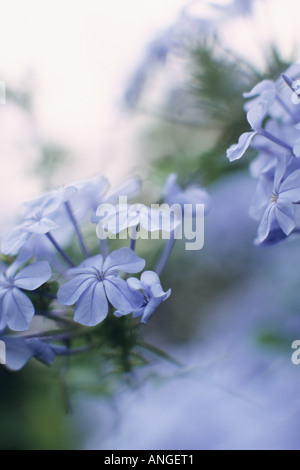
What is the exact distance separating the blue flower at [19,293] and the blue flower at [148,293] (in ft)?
0.17

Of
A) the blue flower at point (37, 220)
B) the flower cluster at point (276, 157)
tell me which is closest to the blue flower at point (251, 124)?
the flower cluster at point (276, 157)

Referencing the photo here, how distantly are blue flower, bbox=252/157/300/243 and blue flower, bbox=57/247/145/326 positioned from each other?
75mm

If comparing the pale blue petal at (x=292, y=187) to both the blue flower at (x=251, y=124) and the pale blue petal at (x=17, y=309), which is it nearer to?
the blue flower at (x=251, y=124)

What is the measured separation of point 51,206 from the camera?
30 centimetres

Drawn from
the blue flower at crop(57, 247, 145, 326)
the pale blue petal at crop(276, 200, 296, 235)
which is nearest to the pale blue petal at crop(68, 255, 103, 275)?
the blue flower at crop(57, 247, 145, 326)

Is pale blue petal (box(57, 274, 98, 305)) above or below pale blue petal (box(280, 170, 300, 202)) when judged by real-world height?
below

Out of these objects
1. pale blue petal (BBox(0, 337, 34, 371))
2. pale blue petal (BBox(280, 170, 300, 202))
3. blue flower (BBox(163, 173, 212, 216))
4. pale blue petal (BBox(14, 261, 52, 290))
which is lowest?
pale blue petal (BBox(0, 337, 34, 371))

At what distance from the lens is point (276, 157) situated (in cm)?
30

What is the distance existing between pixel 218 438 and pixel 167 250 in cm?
17

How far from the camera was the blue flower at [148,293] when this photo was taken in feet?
0.81

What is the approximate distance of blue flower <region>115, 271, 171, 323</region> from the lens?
247 mm

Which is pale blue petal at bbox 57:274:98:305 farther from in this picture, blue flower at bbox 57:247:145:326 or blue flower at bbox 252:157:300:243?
blue flower at bbox 252:157:300:243
